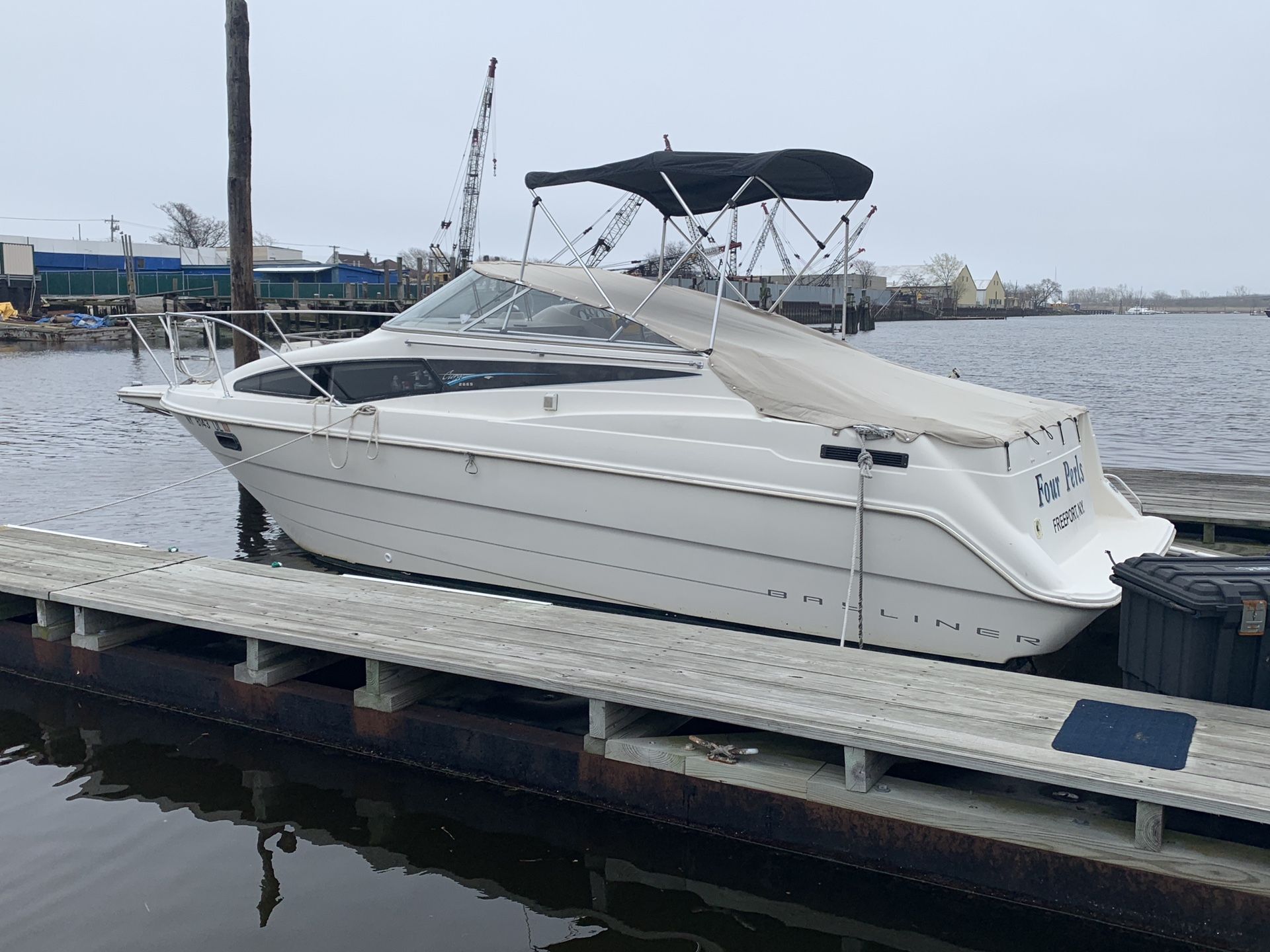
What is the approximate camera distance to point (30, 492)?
43.5 ft

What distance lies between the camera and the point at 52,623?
7.08 m

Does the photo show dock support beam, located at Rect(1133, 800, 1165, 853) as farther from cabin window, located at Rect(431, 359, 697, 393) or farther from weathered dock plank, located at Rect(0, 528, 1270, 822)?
cabin window, located at Rect(431, 359, 697, 393)

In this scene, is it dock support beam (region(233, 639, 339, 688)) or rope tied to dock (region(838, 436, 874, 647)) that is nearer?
dock support beam (region(233, 639, 339, 688))

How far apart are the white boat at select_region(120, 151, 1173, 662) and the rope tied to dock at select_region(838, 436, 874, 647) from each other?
16 mm

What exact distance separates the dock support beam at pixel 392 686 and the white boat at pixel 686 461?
184 centimetres

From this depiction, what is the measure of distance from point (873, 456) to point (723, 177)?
2286mm

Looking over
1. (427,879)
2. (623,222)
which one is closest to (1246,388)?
(623,222)

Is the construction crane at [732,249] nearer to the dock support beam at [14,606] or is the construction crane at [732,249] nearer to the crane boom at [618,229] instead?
the crane boom at [618,229]

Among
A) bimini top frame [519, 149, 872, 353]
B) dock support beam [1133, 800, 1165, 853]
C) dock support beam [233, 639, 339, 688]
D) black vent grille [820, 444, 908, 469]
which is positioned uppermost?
bimini top frame [519, 149, 872, 353]

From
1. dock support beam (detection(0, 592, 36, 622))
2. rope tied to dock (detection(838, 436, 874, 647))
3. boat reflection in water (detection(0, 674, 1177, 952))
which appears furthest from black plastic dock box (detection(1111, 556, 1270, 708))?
dock support beam (detection(0, 592, 36, 622))

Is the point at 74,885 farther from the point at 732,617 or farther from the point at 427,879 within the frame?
the point at 732,617

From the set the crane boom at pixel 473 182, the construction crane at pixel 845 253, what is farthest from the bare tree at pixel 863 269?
the crane boom at pixel 473 182

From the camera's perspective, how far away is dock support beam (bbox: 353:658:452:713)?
5.90m

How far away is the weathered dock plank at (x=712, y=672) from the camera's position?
4297 millimetres
